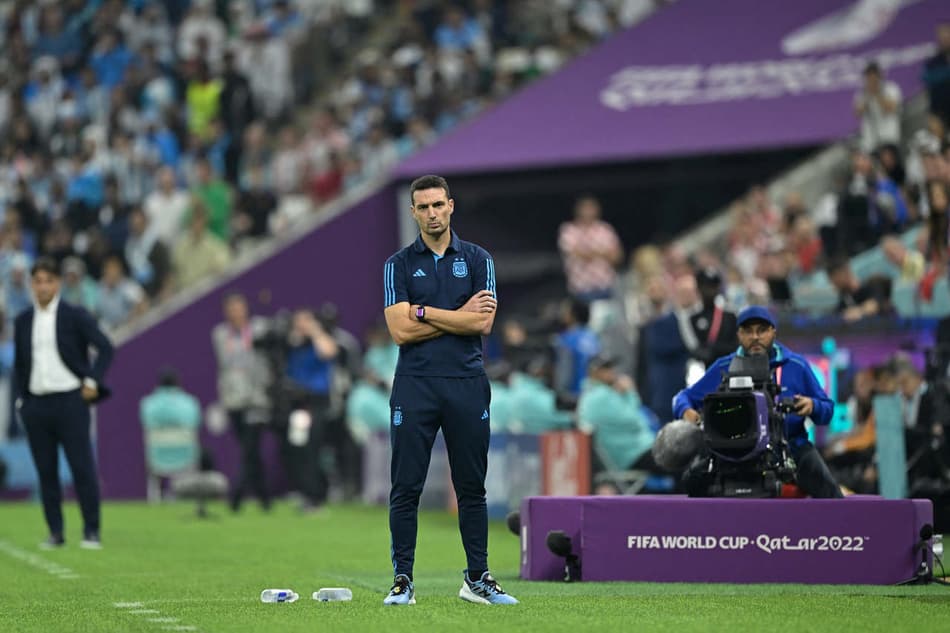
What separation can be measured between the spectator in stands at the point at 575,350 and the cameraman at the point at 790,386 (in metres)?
8.04

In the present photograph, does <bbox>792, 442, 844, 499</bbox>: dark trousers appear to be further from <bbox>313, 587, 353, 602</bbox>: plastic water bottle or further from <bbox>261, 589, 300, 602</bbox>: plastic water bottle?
<bbox>261, 589, 300, 602</bbox>: plastic water bottle

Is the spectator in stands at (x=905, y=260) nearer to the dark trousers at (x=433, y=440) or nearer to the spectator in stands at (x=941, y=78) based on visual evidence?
the spectator in stands at (x=941, y=78)

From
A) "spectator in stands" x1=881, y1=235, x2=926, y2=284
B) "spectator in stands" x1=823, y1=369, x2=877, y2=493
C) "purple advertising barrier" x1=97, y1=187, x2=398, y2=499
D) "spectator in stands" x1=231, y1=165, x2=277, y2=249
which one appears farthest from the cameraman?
"spectator in stands" x1=231, y1=165, x2=277, y2=249

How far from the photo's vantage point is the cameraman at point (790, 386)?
12.1 m

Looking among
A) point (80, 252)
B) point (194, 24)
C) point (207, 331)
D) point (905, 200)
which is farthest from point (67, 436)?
point (194, 24)

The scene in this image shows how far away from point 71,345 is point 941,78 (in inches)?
392

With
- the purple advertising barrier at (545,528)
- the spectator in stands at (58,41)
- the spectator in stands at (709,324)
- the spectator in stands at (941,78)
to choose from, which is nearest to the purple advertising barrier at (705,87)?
the spectator in stands at (941,78)

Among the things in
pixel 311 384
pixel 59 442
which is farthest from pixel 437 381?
pixel 311 384

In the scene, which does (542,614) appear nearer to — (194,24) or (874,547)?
(874,547)

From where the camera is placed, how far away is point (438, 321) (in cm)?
1005

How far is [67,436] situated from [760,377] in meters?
6.08

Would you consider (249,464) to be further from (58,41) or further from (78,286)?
(58,41)

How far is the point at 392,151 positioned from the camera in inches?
1094

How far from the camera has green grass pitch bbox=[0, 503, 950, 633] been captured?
9.30 meters
